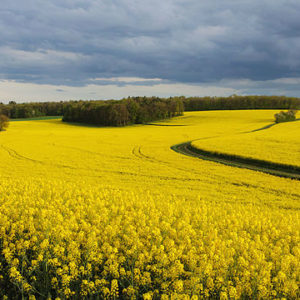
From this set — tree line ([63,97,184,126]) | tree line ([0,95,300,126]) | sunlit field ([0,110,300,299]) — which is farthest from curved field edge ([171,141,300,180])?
tree line ([0,95,300,126])

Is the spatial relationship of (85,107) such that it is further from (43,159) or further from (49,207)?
(49,207)

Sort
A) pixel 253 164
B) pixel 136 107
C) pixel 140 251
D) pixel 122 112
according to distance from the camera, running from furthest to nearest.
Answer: pixel 136 107
pixel 122 112
pixel 253 164
pixel 140 251

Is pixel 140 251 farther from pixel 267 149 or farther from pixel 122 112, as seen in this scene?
pixel 122 112

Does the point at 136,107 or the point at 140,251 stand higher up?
the point at 136,107

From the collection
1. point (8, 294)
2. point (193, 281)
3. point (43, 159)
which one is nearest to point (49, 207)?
point (8, 294)

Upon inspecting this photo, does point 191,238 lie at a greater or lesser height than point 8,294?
greater

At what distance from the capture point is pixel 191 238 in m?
7.07

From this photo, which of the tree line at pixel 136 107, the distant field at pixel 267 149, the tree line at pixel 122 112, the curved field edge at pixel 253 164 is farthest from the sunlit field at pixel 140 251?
the tree line at pixel 136 107

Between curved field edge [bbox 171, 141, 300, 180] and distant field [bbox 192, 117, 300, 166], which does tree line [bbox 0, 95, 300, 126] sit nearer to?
distant field [bbox 192, 117, 300, 166]

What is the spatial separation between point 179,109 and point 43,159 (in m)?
83.5

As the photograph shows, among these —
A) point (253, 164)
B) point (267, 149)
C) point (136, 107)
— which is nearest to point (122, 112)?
point (136, 107)

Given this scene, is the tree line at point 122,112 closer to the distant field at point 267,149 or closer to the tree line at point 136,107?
the tree line at point 136,107

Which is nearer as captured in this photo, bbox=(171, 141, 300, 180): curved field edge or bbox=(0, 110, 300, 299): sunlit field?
bbox=(0, 110, 300, 299): sunlit field

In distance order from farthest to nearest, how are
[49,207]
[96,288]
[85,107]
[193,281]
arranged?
[85,107] < [49,207] < [96,288] < [193,281]
